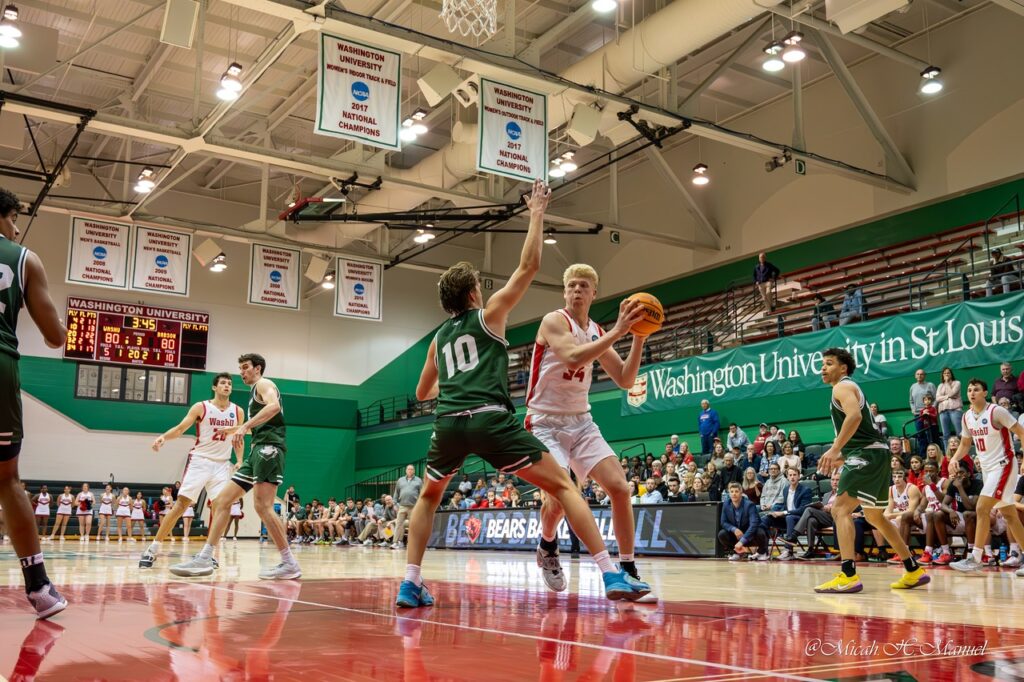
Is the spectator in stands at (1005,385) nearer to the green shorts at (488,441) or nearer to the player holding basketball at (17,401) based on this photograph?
the green shorts at (488,441)

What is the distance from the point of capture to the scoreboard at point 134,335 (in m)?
27.8

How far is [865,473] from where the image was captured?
22.5 feet

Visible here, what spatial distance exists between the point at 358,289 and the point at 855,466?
18088mm

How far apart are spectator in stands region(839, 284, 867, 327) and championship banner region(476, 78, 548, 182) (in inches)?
262

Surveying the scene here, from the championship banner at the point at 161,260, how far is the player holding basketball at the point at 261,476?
13.7 meters

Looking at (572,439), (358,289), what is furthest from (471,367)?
(358,289)

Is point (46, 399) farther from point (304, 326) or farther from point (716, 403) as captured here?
point (716, 403)

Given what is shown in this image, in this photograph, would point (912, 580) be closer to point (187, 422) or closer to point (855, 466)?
point (855, 466)

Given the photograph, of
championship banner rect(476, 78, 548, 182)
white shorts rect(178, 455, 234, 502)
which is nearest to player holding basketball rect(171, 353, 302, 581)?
white shorts rect(178, 455, 234, 502)

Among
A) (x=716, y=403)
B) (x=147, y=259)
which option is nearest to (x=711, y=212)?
(x=716, y=403)

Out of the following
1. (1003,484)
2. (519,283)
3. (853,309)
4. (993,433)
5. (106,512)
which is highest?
(853,309)

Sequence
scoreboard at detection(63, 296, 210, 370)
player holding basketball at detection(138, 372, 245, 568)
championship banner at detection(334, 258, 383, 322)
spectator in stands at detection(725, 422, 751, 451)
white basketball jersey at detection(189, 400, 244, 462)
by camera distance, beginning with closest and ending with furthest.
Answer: player holding basketball at detection(138, 372, 245, 568)
white basketball jersey at detection(189, 400, 244, 462)
spectator in stands at detection(725, 422, 751, 451)
championship banner at detection(334, 258, 383, 322)
scoreboard at detection(63, 296, 210, 370)

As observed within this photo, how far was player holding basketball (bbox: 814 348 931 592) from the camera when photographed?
6.69 metres

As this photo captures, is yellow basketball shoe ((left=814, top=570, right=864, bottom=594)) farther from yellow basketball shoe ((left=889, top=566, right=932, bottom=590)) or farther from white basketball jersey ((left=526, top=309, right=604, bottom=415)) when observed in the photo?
white basketball jersey ((left=526, top=309, right=604, bottom=415))
